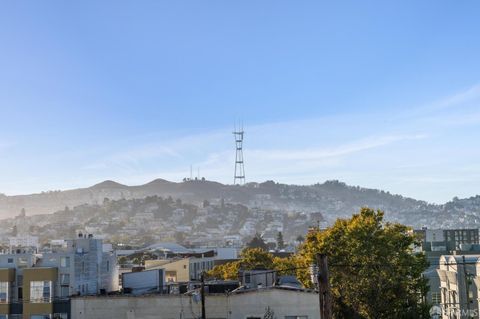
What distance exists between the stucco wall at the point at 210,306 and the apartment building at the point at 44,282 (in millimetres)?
12991

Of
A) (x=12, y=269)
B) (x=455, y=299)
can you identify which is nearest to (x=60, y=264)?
(x=12, y=269)

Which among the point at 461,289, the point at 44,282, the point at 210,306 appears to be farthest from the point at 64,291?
the point at 461,289

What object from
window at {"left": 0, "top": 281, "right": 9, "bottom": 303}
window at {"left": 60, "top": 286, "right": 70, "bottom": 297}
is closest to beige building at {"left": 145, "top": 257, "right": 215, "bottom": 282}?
window at {"left": 60, "top": 286, "right": 70, "bottom": 297}

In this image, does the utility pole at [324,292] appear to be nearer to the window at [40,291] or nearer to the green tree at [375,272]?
the green tree at [375,272]

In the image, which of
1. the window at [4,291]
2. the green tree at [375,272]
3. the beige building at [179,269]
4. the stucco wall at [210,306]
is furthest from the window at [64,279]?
the beige building at [179,269]

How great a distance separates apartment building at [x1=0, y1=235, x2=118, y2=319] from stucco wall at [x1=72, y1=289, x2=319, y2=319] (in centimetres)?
1299

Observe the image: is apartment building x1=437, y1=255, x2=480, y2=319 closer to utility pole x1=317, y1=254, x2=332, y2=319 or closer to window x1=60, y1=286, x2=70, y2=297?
window x1=60, y1=286, x2=70, y2=297

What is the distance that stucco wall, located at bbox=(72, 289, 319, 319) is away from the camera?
134 feet

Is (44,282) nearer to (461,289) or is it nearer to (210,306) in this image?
(210,306)

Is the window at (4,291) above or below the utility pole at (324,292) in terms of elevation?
below

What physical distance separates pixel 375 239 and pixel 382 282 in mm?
3526

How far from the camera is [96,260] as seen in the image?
225 ft

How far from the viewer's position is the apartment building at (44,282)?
57.9 m

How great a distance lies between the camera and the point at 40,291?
5909 centimetres
